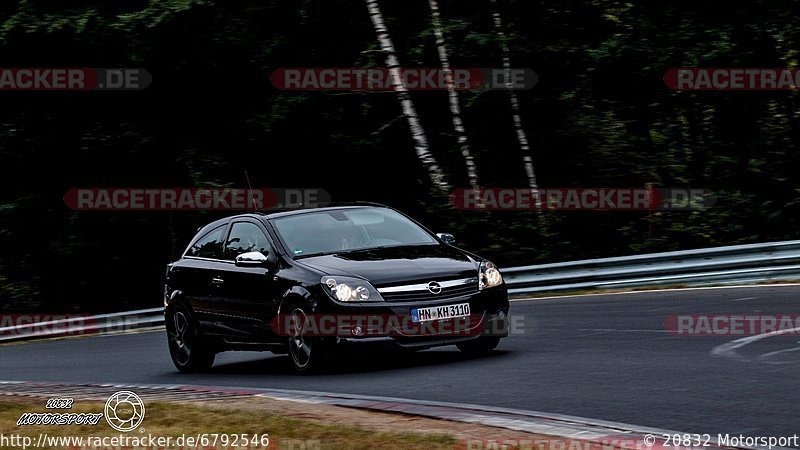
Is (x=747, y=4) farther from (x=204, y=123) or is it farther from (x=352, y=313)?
(x=352, y=313)

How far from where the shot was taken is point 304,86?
29.4 meters

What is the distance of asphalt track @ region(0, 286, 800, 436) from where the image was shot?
8.91 m

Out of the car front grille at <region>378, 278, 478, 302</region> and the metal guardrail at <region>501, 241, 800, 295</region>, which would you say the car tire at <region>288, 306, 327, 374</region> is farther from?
the metal guardrail at <region>501, 241, 800, 295</region>

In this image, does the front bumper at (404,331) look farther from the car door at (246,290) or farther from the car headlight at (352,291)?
the car door at (246,290)

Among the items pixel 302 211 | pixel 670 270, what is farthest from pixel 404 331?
pixel 670 270

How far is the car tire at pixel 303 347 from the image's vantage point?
12086mm

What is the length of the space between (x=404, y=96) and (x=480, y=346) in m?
14.7

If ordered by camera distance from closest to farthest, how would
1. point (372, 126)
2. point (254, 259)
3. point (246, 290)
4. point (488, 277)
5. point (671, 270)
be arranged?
point (488, 277) < point (254, 259) < point (246, 290) < point (671, 270) < point (372, 126)

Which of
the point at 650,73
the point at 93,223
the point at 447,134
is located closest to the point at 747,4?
the point at 650,73

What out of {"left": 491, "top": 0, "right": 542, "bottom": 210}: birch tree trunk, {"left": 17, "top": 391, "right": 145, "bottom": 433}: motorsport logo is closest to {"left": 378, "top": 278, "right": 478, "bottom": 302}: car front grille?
{"left": 17, "top": 391, "right": 145, "bottom": 433}: motorsport logo

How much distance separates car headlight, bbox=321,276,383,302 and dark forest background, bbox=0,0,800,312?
12.6 meters

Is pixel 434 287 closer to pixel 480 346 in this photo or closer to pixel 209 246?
pixel 480 346

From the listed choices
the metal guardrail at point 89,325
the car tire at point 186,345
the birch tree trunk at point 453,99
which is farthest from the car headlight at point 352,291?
the birch tree trunk at point 453,99

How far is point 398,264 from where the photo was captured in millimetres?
12297
